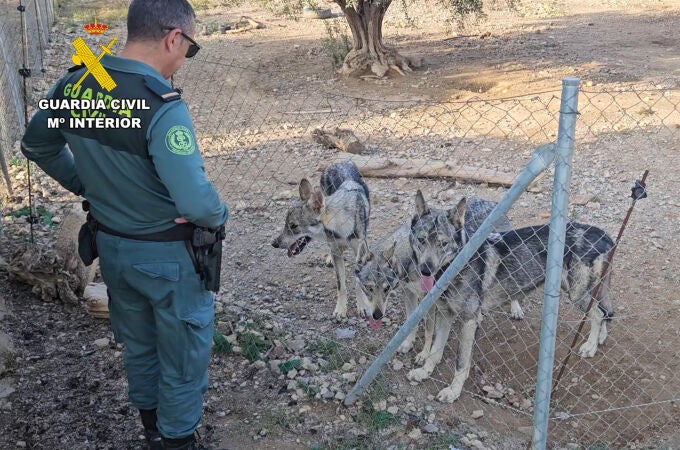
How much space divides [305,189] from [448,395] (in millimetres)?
2103

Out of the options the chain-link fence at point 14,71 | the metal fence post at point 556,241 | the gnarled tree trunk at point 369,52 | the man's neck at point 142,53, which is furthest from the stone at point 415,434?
the gnarled tree trunk at point 369,52

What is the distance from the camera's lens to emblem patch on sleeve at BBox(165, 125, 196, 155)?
279cm

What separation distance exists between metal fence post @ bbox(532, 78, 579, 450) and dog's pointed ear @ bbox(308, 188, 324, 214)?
2.81 metres

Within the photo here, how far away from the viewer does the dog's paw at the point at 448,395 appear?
4.71 m

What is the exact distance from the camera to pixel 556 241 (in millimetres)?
3092

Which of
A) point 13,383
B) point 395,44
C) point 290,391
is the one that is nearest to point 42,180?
point 13,383

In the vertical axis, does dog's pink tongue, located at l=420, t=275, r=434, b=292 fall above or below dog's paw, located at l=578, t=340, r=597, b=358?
above

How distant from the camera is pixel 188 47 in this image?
→ 301cm

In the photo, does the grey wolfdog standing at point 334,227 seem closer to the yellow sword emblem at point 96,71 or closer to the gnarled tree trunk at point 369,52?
the yellow sword emblem at point 96,71

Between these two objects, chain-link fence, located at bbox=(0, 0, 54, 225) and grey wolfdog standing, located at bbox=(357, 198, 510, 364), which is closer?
grey wolfdog standing, located at bbox=(357, 198, 510, 364)

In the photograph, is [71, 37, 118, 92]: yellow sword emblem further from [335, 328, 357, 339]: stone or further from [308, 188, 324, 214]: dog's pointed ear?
[335, 328, 357, 339]: stone

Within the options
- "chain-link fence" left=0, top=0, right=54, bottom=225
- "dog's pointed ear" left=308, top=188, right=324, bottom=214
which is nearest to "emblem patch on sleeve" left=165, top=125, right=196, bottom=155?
"dog's pointed ear" left=308, top=188, right=324, bottom=214

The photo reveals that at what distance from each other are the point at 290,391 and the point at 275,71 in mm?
10359

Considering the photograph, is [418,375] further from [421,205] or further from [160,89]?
[160,89]
